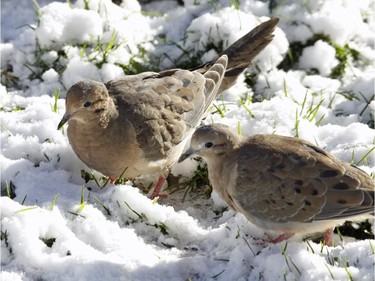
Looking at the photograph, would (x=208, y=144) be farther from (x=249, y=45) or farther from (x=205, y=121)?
(x=249, y=45)

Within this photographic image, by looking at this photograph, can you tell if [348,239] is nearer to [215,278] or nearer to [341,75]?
[215,278]

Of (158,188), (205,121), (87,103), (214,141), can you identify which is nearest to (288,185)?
(214,141)

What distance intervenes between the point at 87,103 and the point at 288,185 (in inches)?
52.5

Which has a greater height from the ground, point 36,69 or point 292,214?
point 292,214

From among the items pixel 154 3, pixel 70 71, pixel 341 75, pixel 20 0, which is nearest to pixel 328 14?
pixel 341 75

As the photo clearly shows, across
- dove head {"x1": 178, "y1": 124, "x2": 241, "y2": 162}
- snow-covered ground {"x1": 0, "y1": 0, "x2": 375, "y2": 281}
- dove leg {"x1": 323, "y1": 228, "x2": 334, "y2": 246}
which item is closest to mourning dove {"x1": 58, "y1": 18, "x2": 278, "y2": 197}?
snow-covered ground {"x1": 0, "y1": 0, "x2": 375, "y2": 281}

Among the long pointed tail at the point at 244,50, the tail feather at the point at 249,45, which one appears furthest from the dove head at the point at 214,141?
the tail feather at the point at 249,45

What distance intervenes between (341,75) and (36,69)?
2.30m

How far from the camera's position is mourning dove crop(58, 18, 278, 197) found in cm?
446

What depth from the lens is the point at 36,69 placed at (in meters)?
5.68

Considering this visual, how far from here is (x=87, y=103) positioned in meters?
4.43

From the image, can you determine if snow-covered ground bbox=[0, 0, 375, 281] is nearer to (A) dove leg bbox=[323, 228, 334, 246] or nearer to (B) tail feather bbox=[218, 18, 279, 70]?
(A) dove leg bbox=[323, 228, 334, 246]

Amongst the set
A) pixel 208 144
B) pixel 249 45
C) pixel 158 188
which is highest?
pixel 208 144

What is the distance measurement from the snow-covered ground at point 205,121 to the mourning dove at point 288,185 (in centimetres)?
15
